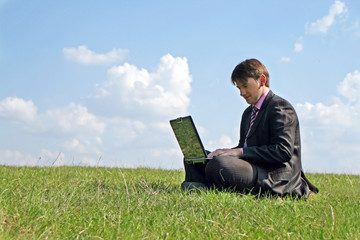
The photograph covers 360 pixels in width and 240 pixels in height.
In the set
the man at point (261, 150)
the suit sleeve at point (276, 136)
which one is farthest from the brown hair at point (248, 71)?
the suit sleeve at point (276, 136)

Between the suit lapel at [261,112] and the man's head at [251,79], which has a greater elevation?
the man's head at [251,79]

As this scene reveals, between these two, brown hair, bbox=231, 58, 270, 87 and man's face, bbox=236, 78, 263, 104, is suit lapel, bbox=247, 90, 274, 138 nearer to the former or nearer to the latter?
man's face, bbox=236, 78, 263, 104

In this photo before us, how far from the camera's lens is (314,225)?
14.3ft

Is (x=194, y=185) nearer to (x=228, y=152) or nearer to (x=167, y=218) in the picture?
(x=228, y=152)

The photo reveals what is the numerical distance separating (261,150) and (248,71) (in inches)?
41.4

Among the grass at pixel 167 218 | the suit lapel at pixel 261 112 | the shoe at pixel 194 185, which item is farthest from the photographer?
the shoe at pixel 194 185

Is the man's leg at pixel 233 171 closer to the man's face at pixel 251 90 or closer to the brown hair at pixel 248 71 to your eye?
the man's face at pixel 251 90

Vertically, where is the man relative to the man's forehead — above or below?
below

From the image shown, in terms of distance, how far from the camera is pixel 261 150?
20.5 feet

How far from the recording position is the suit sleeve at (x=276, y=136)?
20.3ft

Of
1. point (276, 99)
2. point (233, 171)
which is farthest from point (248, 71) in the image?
point (233, 171)

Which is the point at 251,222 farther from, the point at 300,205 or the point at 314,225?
the point at 300,205

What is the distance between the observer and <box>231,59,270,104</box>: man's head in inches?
249

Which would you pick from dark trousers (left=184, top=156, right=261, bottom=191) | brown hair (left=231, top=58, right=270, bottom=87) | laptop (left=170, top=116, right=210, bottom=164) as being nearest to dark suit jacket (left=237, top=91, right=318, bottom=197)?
dark trousers (left=184, top=156, right=261, bottom=191)
